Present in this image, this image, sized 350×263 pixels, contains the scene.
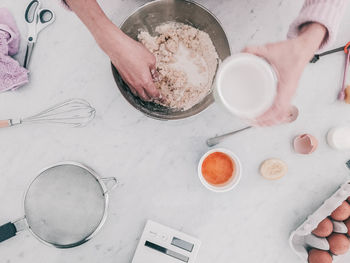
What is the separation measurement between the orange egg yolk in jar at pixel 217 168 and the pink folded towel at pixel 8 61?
436mm

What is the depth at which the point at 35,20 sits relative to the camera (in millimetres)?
744

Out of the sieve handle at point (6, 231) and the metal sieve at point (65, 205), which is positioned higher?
the metal sieve at point (65, 205)

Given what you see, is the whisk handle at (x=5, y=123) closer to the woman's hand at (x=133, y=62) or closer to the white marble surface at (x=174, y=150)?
the white marble surface at (x=174, y=150)

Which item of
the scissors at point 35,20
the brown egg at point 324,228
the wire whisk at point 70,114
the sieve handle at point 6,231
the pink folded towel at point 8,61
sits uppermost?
the scissors at point 35,20

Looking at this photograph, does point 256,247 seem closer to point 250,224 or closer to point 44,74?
point 250,224

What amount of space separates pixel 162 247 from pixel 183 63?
40cm

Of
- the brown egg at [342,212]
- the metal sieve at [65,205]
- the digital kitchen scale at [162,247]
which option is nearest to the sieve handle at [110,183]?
the metal sieve at [65,205]

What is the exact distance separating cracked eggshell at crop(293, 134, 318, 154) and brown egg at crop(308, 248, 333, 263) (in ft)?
Answer: 0.69

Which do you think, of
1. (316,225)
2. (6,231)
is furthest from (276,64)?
(6,231)

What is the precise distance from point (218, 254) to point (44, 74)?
56 cm

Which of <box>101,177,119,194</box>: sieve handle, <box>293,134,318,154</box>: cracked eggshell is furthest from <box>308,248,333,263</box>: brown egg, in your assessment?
<box>101,177,119,194</box>: sieve handle

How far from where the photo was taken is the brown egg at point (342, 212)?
720 millimetres

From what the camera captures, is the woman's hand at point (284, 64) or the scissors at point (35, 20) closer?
the woman's hand at point (284, 64)

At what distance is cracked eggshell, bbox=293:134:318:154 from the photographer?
74 centimetres
